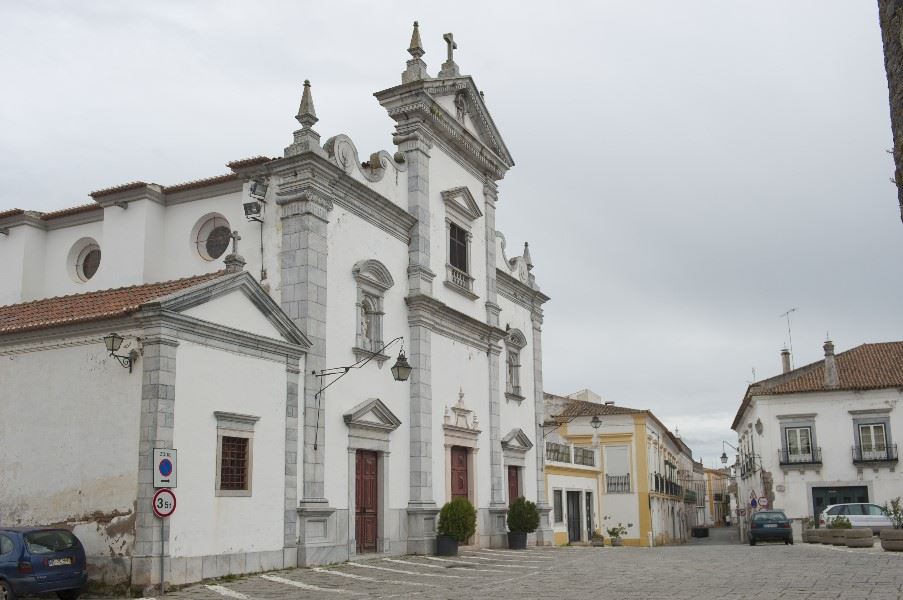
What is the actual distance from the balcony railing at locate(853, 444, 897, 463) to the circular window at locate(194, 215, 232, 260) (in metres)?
32.7

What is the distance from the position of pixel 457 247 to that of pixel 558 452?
13.4 meters

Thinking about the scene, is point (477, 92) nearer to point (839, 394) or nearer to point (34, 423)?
point (34, 423)

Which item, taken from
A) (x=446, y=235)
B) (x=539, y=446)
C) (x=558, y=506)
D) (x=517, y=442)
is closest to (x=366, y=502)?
(x=446, y=235)

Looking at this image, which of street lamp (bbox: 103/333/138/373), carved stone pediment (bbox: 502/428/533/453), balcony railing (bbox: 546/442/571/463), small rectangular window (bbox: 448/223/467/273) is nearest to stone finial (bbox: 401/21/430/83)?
small rectangular window (bbox: 448/223/467/273)

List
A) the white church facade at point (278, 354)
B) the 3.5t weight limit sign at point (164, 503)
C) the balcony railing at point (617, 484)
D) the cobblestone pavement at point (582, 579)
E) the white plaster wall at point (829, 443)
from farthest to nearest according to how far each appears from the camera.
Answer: the balcony railing at point (617, 484) → the white plaster wall at point (829, 443) → the white church facade at point (278, 354) → the 3.5t weight limit sign at point (164, 503) → the cobblestone pavement at point (582, 579)

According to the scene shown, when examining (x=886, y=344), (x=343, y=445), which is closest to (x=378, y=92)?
(x=343, y=445)

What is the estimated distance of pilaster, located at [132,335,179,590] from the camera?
1430 cm

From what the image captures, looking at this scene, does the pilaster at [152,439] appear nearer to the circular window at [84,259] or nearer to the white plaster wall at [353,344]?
the white plaster wall at [353,344]

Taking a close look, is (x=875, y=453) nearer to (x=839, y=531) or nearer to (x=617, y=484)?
(x=617, y=484)

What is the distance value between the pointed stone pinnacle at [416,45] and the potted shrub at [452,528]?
12152mm

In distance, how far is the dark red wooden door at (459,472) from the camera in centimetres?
2491

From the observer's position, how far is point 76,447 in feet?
50.4

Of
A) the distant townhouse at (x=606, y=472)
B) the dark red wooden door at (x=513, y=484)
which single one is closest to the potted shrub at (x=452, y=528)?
the dark red wooden door at (x=513, y=484)

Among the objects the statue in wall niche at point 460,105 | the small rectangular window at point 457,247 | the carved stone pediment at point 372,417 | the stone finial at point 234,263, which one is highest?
the statue in wall niche at point 460,105
